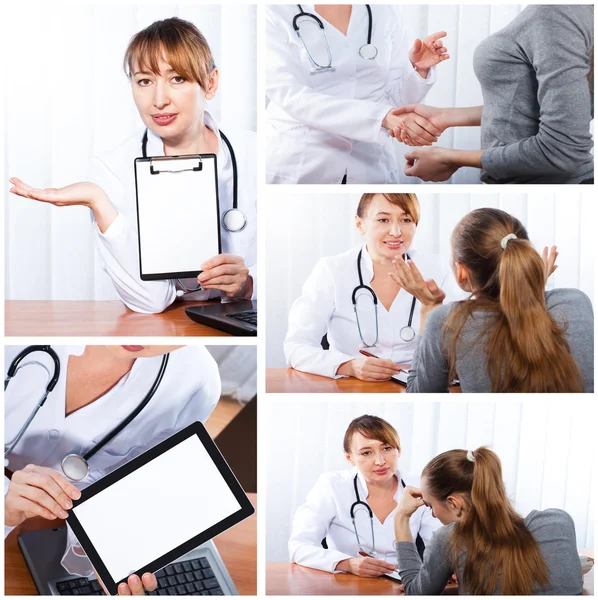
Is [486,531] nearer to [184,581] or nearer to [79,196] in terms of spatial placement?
[184,581]

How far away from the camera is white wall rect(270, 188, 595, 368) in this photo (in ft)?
5.59

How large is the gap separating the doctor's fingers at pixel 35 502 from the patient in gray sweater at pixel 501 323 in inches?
30.5

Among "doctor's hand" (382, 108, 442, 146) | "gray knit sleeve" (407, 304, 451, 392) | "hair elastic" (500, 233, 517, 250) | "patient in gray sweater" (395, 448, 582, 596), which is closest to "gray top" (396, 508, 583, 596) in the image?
"patient in gray sweater" (395, 448, 582, 596)

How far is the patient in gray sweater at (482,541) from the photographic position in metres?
1.74

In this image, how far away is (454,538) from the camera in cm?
175

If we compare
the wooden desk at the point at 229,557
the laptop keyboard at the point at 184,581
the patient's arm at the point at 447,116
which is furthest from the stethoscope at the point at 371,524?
the patient's arm at the point at 447,116

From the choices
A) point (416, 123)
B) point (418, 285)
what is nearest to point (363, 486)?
point (418, 285)

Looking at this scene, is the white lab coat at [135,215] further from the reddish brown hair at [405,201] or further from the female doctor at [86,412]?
the reddish brown hair at [405,201]

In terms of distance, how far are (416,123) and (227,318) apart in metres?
0.57

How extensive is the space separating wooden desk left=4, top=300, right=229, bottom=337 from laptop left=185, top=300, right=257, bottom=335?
0.01 meters

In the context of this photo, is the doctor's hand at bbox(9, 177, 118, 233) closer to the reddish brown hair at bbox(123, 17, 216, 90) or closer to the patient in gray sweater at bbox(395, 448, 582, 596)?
the reddish brown hair at bbox(123, 17, 216, 90)

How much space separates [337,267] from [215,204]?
0.95 ft

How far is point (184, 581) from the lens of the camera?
1.70m

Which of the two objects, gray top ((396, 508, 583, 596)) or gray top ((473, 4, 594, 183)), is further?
gray top ((396, 508, 583, 596))
